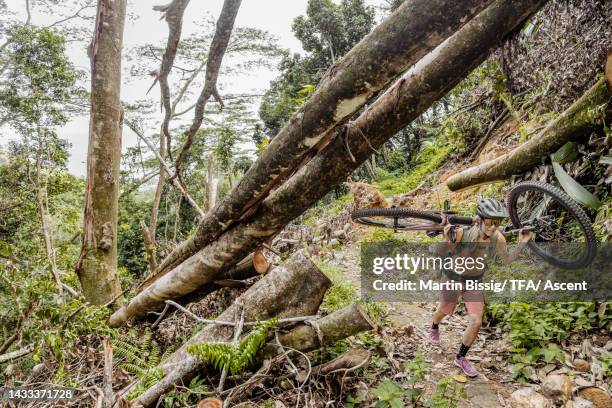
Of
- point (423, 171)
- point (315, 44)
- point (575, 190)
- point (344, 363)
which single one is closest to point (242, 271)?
point (344, 363)

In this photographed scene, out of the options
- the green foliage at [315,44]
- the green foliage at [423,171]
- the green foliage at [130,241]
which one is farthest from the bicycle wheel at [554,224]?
the green foliage at [130,241]

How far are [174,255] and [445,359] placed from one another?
356 centimetres

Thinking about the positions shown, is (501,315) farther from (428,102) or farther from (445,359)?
(428,102)

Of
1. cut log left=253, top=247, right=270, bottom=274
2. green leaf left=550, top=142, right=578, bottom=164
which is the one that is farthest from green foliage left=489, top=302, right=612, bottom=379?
cut log left=253, top=247, right=270, bottom=274

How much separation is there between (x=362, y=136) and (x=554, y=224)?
348 cm

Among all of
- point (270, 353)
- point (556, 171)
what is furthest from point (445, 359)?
point (556, 171)

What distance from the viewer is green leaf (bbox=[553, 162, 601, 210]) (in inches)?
162

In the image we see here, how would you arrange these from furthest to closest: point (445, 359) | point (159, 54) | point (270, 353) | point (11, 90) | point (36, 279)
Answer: point (159, 54) < point (11, 90) < point (36, 279) < point (445, 359) < point (270, 353)

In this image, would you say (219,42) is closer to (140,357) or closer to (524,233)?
(140,357)

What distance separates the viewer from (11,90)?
37.1 feet

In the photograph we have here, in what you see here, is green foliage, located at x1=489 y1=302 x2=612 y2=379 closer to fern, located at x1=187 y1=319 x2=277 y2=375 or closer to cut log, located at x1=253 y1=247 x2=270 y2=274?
fern, located at x1=187 y1=319 x2=277 y2=375

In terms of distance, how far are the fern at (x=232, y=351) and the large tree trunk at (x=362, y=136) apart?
1109mm

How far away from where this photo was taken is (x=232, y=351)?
2814mm

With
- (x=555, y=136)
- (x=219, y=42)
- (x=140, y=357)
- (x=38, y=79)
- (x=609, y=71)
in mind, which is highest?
(x=38, y=79)
